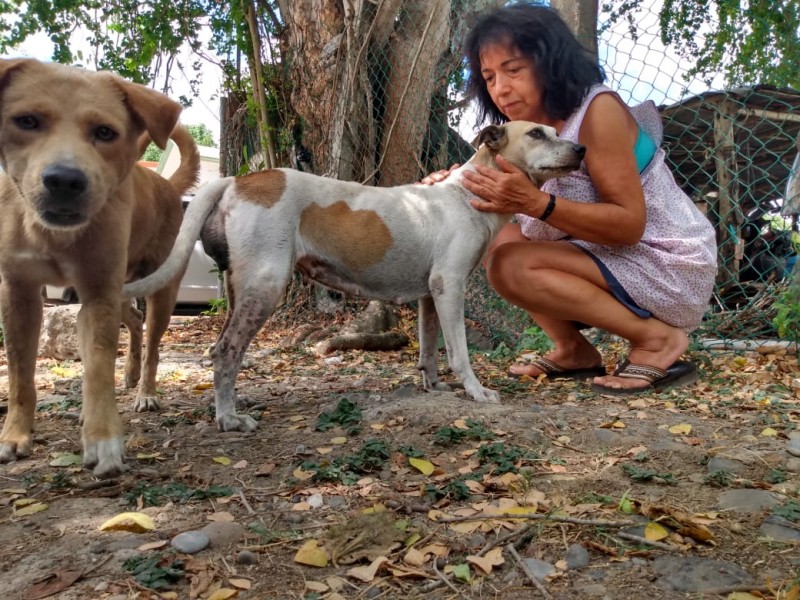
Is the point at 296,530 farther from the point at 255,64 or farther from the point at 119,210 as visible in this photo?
the point at 255,64

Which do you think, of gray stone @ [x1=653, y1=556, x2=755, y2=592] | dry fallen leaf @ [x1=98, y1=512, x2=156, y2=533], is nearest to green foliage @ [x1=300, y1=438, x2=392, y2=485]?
dry fallen leaf @ [x1=98, y1=512, x2=156, y2=533]

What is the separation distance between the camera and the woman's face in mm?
3209

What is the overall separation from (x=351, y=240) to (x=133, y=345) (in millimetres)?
1575

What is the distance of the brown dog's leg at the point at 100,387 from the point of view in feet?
6.94

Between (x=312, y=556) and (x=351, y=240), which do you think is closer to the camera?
(x=312, y=556)

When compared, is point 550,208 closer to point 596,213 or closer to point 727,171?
point 596,213

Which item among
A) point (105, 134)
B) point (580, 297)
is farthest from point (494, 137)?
point (105, 134)

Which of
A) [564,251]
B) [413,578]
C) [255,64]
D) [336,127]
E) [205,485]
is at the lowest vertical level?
[205,485]

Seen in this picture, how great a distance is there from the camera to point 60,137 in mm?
2039

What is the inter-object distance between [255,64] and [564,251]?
416 cm

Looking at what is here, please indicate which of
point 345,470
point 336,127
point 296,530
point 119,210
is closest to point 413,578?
point 296,530

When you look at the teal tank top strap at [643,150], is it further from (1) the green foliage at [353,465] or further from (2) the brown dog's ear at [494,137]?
(1) the green foliage at [353,465]

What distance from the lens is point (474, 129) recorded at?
4141 mm

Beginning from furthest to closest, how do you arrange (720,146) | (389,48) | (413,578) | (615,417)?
1. (389,48)
2. (720,146)
3. (615,417)
4. (413,578)
